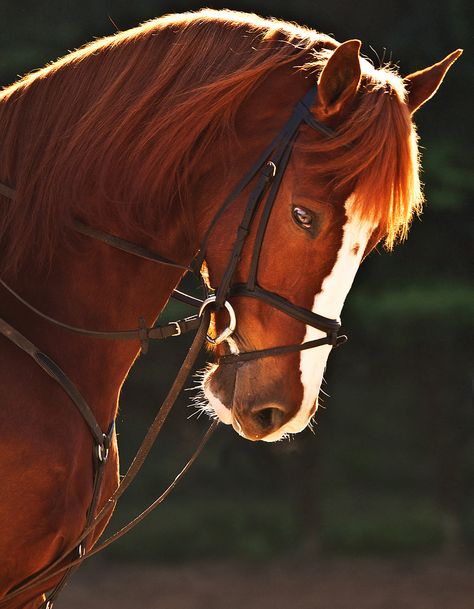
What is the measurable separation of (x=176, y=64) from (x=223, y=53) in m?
0.11

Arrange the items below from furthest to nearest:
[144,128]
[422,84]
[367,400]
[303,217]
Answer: [367,400], [422,84], [144,128], [303,217]

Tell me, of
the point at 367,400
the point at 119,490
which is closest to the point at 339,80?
the point at 119,490

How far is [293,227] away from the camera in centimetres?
209

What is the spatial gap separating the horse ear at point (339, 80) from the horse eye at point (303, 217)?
8.9 inches

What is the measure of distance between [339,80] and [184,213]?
1.54 feet

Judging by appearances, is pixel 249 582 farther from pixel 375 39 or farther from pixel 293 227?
pixel 293 227

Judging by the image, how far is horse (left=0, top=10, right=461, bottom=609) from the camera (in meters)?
2.08

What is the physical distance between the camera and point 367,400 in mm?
6895

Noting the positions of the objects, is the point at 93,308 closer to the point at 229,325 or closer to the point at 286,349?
the point at 229,325

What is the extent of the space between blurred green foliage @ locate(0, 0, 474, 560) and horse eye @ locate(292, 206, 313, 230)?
12.2ft

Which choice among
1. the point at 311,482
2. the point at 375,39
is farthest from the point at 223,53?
the point at 311,482

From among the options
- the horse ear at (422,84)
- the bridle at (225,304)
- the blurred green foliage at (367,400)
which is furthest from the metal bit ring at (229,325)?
the blurred green foliage at (367,400)

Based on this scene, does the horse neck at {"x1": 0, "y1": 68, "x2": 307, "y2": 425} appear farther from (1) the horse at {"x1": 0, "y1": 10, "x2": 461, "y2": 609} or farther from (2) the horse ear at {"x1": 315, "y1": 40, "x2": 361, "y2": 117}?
(2) the horse ear at {"x1": 315, "y1": 40, "x2": 361, "y2": 117}

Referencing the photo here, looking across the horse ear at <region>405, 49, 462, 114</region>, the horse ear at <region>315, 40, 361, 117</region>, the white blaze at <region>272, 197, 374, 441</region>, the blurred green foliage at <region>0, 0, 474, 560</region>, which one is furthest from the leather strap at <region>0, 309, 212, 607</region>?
the blurred green foliage at <region>0, 0, 474, 560</region>
